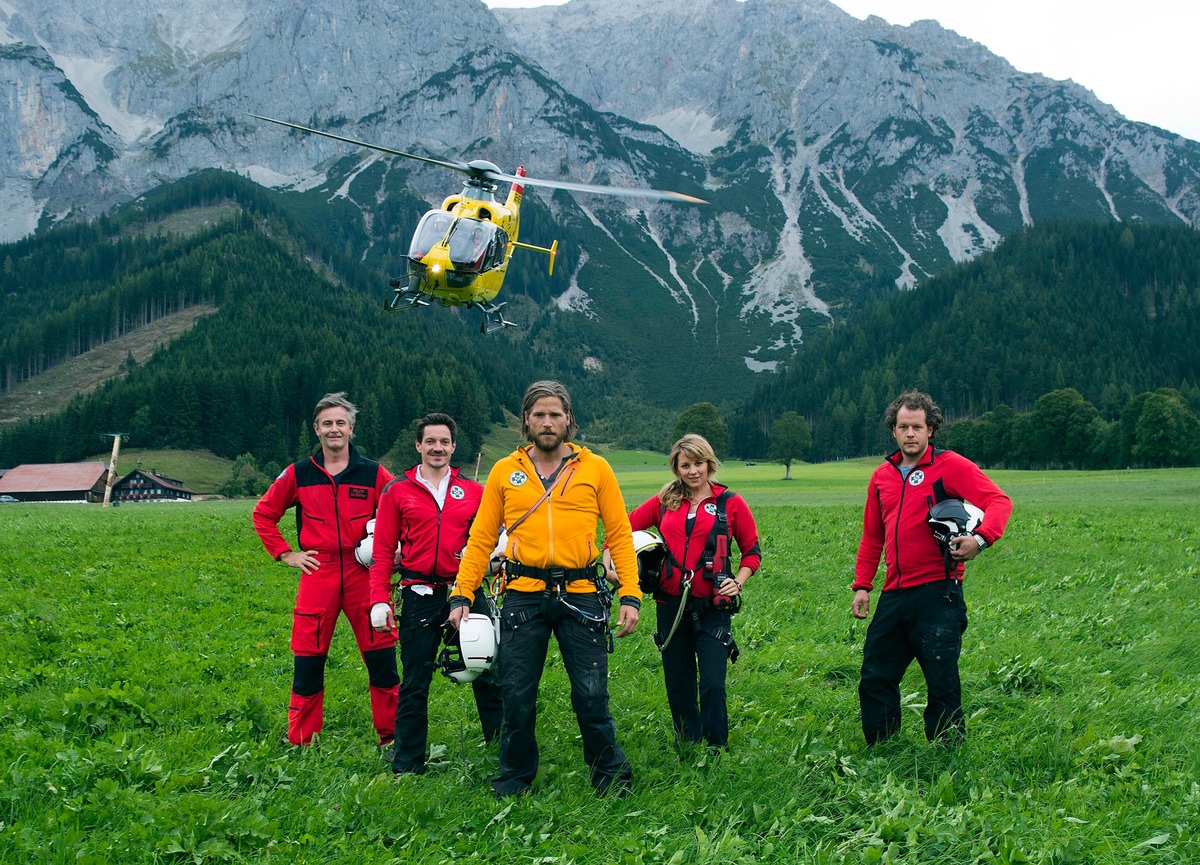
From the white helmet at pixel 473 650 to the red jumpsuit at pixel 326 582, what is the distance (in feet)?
3.02

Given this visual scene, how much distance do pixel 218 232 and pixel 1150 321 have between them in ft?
652

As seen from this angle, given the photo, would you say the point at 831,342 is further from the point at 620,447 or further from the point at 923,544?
the point at 923,544

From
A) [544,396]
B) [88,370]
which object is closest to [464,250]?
[544,396]

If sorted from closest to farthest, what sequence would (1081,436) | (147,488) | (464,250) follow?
1. (464,250)
2. (1081,436)
3. (147,488)

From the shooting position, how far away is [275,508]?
23.8ft

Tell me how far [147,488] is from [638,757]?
102386 mm

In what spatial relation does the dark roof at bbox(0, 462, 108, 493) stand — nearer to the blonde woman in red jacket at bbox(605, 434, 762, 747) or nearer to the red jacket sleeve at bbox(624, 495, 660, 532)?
the red jacket sleeve at bbox(624, 495, 660, 532)

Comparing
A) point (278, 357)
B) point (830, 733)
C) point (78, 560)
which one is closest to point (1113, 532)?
point (830, 733)

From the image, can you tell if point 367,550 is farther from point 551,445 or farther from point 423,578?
point 551,445

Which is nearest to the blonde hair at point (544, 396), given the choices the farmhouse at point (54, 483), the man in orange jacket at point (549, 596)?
the man in orange jacket at point (549, 596)

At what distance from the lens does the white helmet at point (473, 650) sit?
5.92 m

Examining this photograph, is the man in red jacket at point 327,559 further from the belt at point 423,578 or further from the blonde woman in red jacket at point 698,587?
the blonde woman in red jacket at point 698,587

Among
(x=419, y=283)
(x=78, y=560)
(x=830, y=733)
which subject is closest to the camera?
(x=830, y=733)

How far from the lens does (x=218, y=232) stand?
18875cm
